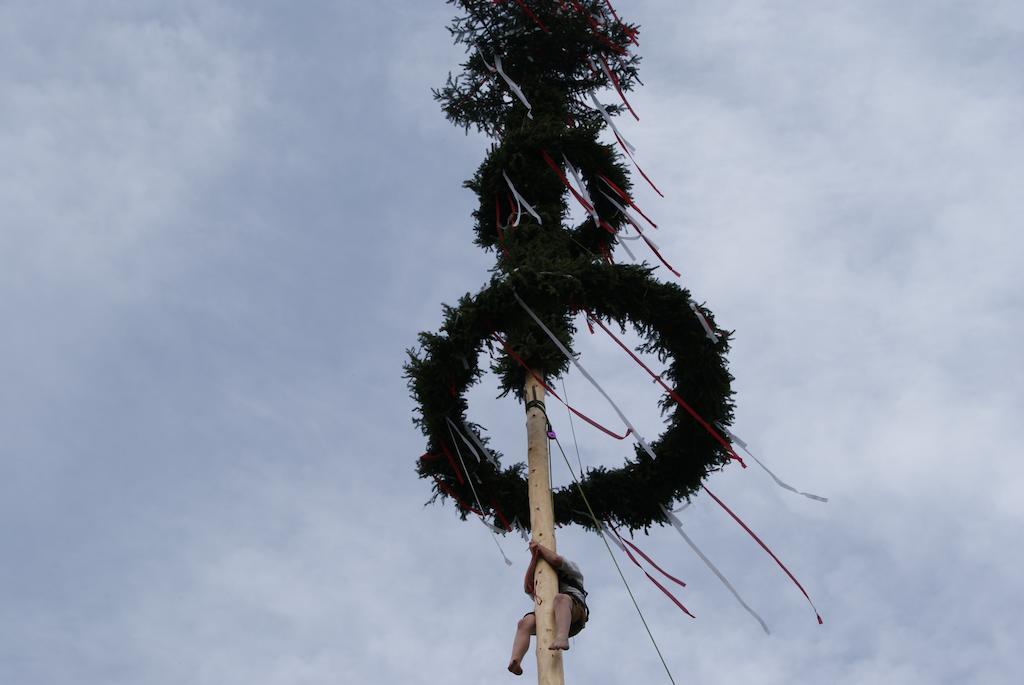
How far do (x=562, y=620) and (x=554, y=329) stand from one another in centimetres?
242

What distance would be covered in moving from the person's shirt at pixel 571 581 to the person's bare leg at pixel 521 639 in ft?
0.93

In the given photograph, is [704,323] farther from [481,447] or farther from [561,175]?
[561,175]

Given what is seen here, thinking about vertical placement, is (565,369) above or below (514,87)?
below

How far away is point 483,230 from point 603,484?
2.79m

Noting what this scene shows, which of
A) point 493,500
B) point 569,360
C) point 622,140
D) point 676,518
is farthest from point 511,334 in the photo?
point 622,140

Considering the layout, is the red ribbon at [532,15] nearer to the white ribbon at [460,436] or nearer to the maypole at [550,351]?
the maypole at [550,351]

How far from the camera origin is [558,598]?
719cm

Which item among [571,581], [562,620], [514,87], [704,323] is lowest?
[562,620]

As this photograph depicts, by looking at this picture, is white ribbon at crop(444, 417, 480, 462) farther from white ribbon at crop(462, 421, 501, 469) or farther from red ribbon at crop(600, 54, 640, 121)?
red ribbon at crop(600, 54, 640, 121)

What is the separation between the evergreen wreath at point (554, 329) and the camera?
802 cm

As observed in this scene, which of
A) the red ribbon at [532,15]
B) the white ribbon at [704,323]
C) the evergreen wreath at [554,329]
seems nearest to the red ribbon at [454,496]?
the evergreen wreath at [554,329]

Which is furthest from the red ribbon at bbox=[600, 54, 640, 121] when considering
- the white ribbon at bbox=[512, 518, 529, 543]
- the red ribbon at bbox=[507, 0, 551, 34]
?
the white ribbon at bbox=[512, 518, 529, 543]

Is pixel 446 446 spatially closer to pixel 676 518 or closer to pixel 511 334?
pixel 511 334

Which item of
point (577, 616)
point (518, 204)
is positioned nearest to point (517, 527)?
point (577, 616)
